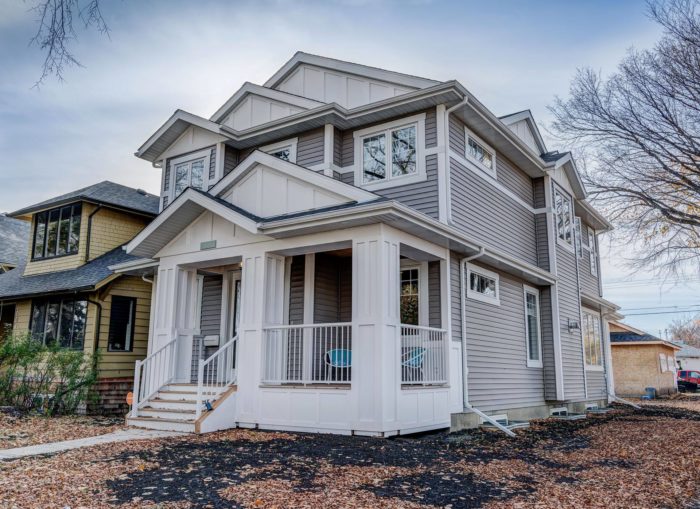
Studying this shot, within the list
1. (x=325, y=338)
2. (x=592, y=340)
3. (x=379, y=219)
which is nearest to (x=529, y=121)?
(x=592, y=340)

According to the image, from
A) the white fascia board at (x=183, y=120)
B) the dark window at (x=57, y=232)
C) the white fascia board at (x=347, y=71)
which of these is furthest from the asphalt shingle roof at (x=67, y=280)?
the white fascia board at (x=347, y=71)

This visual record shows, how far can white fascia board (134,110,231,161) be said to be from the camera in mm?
12609

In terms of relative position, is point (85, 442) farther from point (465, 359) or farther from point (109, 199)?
point (109, 199)

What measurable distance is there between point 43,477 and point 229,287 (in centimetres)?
675

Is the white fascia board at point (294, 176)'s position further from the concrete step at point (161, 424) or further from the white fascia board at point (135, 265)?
the concrete step at point (161, 424)

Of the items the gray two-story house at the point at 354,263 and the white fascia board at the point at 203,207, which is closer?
the gray two-story house at the point at 354,263

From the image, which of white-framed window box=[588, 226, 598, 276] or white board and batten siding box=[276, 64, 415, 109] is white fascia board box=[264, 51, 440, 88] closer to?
white board and batten siding box=[276, 64, 415, 109]

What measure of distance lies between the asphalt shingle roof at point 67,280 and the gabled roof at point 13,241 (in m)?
4.52

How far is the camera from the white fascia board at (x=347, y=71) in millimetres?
10969

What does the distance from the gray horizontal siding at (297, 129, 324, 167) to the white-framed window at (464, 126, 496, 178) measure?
293 centimetres

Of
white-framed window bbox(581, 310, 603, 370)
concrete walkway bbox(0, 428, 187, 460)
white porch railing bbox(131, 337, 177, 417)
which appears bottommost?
concrete walkway bbox(0, 428, 187, 460)

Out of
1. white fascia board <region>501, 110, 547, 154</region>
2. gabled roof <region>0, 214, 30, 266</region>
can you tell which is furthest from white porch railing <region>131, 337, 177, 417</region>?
gabled roof <region>0, 214, 30, 266</region>

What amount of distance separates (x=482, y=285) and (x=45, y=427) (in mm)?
8251

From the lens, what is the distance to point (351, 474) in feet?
19.1
